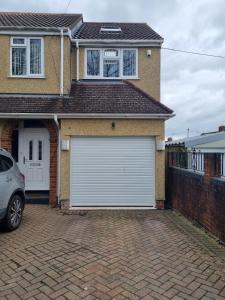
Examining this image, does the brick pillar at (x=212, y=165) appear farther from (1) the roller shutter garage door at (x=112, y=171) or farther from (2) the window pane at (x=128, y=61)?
(2) the window pane at (x=128, y=61)

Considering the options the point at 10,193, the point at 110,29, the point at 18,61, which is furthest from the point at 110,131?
the point at 110,29

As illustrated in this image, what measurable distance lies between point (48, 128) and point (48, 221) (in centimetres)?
345

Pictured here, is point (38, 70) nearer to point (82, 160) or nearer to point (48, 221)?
point (82, 160)

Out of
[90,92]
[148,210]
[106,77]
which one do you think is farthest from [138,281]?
[106,77]

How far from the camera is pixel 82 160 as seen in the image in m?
9.34

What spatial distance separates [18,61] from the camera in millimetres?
A: 10195

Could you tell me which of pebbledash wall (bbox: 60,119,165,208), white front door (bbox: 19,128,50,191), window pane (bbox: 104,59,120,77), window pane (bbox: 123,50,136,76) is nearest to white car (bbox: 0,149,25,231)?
pebbledash wall (bbox: 60,119,165,208)

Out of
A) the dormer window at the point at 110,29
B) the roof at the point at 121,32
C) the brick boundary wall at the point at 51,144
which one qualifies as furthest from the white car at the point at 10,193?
the dormer window at the point at 110,29

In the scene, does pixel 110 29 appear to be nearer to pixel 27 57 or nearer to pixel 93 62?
pixel 93 62

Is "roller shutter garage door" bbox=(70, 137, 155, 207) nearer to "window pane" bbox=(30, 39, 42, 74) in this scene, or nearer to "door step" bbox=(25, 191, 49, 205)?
"door step" bbox=(25, 191, 49, 205)

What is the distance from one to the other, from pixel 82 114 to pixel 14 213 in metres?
3.83

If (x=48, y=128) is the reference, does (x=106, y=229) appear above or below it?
below

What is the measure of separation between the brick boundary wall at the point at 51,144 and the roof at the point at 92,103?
582mm

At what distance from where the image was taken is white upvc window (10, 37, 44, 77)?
10.1m
